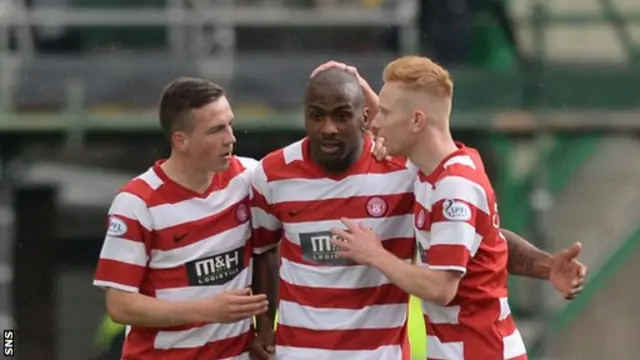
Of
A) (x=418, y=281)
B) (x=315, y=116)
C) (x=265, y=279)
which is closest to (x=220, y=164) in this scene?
(x=315, y=116)

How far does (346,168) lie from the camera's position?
4105 millimetres

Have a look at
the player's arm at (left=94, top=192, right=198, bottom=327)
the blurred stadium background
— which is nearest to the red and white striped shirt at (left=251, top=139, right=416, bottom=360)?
the player's arm at (left=94, top=192, right=198, bottom=327)

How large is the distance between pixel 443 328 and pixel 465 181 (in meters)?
0.44

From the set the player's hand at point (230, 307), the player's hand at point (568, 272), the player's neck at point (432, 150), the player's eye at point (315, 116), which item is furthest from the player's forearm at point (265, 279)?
the player's hand at point (568, 272)

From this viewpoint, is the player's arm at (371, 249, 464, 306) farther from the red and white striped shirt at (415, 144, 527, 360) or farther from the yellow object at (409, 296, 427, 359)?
the yellow object at (409, 296, 427, 359)

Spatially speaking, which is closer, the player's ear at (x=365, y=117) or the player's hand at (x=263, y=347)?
the player's ear at (x=365, y=117)

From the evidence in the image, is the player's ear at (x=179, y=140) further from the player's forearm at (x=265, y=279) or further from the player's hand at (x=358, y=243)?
the player's hand at (x=358, y=243)

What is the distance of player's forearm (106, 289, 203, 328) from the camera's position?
403cm

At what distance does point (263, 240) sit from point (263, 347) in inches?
13.2

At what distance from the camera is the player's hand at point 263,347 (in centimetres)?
425

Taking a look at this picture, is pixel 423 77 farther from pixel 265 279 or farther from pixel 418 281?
pixel 265 279

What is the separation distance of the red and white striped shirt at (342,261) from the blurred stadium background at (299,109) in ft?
14.4

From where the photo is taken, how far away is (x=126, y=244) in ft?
13.4

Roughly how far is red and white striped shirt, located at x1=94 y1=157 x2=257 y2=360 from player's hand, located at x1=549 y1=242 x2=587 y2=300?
3.16 feet
